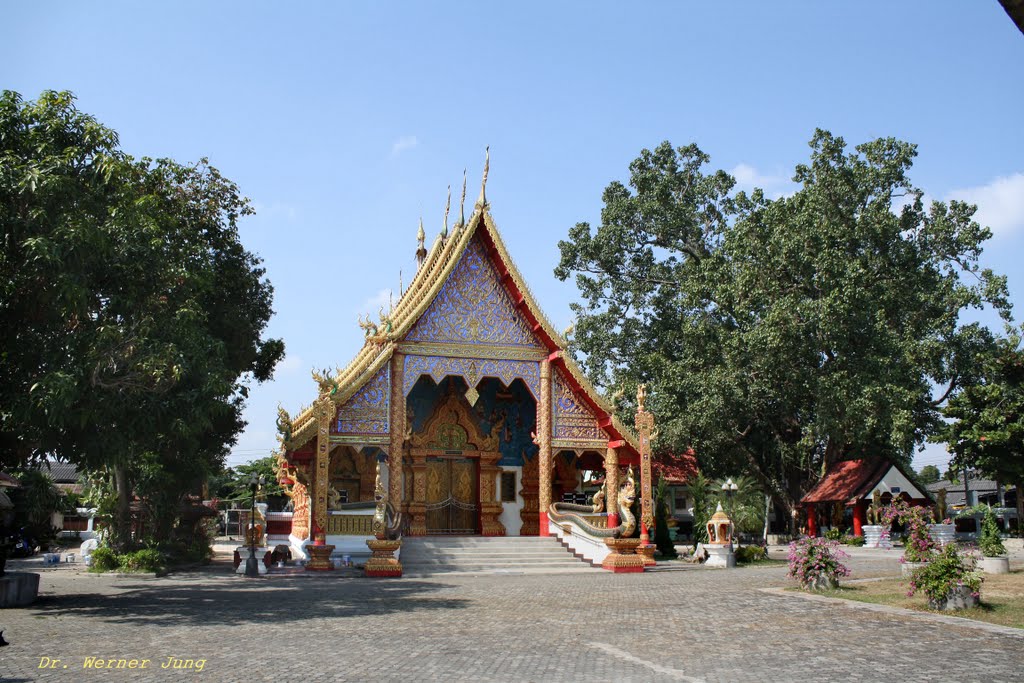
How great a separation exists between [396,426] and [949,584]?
509 inches

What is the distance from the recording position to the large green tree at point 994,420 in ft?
88.3

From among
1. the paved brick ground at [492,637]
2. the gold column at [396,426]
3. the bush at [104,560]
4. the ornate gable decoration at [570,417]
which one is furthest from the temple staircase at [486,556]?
the bush at [104,560]

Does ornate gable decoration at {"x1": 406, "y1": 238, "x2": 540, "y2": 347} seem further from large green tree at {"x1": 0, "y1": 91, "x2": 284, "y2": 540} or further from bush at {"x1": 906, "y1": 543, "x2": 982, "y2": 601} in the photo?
bush at {"x1": 906, "y1": 543, "x2": 982, "y2": 601}

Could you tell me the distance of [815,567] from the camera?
14594 mm

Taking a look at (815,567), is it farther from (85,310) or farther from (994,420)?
(994,420)

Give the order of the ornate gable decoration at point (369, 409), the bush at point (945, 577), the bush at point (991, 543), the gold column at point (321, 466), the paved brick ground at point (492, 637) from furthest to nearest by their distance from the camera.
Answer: the ornate gable decoration at point (369, 409) → the gold column at point (321, 466) → the bush at point (991, 543) → the bush at point (945, 577) → the paved brick ground at point (492, 637)

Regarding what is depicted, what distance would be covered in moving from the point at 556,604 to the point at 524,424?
12074 mm

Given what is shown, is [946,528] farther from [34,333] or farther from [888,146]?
[34,333]

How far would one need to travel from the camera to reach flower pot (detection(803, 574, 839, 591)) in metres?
14.6

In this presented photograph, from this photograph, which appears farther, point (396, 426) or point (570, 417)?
point (570, 417)

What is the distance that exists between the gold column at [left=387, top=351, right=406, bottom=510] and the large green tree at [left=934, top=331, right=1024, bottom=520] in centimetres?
1822

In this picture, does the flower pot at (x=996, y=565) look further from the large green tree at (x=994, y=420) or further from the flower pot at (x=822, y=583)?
the large green tree at (x=994, y=420)

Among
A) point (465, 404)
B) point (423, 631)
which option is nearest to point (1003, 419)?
point (465, 404)

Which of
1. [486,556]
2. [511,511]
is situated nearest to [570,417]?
→ [511,511]
